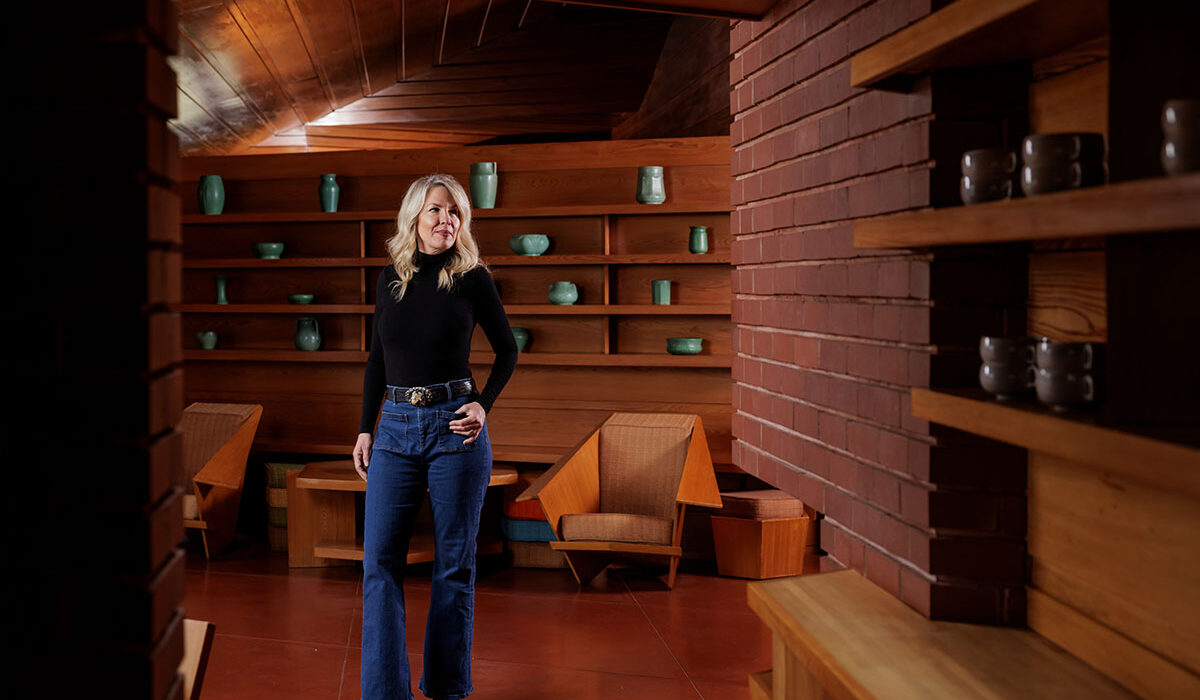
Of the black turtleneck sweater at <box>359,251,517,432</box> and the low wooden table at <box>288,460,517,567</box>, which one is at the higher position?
the black turtleneck sweater at <box>359,251,517,432</box>

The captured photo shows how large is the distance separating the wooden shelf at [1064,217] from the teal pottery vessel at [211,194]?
5.10 metres

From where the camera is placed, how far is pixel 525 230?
5.69m

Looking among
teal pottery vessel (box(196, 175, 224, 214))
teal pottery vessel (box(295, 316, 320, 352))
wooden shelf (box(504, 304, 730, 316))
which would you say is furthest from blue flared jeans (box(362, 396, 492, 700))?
teal pottery vessel (box(196, 175, 224, 214))

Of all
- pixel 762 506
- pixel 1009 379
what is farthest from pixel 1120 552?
pixel 762 506

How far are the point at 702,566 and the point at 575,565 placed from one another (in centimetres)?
76

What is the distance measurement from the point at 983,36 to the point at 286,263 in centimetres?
493

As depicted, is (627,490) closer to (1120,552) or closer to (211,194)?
(211,194)

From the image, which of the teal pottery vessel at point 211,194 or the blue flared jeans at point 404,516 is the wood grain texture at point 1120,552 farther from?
the teal pottery vessel at point 211,194

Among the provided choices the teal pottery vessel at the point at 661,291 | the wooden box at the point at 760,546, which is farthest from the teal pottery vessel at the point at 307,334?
the wooden box at the point at 760,546

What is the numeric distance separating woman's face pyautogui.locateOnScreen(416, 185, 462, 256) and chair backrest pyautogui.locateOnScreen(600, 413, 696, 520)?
224 cm

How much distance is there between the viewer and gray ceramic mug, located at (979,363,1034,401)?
1.47 meters

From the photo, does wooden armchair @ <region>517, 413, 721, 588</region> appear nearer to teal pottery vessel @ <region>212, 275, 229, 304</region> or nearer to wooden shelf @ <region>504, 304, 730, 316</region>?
wooden shelf @ <region>504, 304, 730, 316</region>

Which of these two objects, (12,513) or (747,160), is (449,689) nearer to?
(747,160)

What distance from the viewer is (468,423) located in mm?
2826
